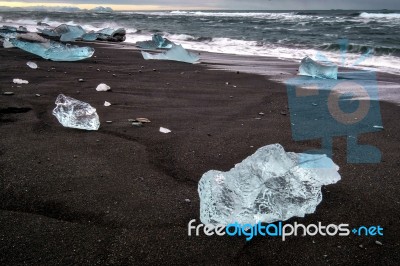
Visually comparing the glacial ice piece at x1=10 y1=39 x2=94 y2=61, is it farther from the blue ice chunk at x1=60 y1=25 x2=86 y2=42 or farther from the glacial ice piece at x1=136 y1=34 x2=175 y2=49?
the blue ice chunk at x1=60 y1=25 x2=86 y2=42

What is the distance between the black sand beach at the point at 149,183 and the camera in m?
1.29

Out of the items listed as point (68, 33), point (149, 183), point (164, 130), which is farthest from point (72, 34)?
point (149, 183)

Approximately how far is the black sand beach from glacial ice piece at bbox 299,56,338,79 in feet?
5.45

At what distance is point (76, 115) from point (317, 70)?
4001 millimetres

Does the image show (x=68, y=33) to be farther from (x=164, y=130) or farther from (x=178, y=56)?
(x=164, y=130)

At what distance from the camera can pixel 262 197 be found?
4.77 ft

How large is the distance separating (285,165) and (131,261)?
80 centimetres

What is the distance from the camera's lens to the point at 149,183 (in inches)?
70.1

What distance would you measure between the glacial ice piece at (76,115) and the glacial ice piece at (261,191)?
135 centimetres

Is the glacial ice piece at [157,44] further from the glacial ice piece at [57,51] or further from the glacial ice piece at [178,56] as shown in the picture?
the glacial ice piece at [57,51]

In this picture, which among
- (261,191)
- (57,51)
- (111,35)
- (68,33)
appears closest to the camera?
(261,191)

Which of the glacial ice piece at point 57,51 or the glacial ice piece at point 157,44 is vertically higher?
the glacial ice piece at point 57,51

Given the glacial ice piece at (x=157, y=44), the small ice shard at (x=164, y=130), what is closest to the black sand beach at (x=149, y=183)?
the small ice shard at (x=164, y=130)

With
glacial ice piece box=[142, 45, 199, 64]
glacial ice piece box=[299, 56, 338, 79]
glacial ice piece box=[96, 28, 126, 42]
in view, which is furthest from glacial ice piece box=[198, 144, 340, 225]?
glacial ice piece box=[96, 28, 126, 42]
